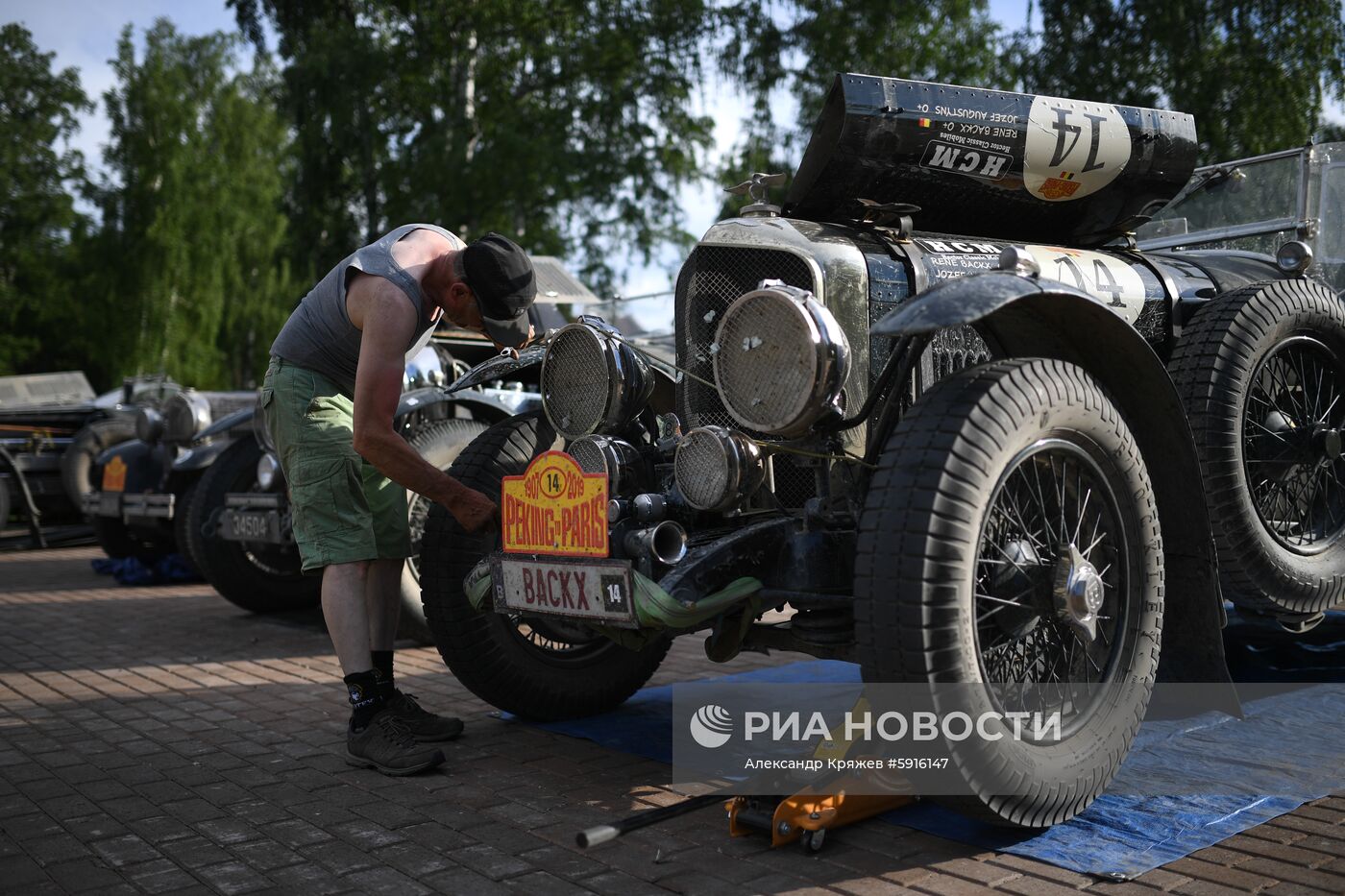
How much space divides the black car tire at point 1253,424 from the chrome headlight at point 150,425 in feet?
22.7

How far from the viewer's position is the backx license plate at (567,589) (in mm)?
2734

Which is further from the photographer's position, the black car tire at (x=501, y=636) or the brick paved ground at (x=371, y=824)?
the black car tire at (x=501, y=636)

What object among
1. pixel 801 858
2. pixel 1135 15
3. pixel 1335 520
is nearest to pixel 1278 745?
pixel 1335 520

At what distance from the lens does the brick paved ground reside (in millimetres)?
2385

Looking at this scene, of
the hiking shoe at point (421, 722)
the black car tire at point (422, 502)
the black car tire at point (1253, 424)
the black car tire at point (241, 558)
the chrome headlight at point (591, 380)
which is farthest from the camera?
the black car tire at point (241, 558)

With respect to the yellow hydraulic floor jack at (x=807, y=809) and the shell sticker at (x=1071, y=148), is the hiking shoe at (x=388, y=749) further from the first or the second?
the shell sticker at (x=1071, y=148)

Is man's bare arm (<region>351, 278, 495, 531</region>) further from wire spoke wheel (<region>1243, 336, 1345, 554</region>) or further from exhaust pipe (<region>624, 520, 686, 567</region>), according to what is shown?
wire spoke wheel (<region>1243, 336, 1345, 554</region>)

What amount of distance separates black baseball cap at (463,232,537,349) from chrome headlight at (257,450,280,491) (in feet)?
10.3

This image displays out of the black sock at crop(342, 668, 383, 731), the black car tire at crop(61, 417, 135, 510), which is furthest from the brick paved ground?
the black car tire at crop(61, 417, 135, 510)

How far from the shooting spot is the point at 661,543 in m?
2.81

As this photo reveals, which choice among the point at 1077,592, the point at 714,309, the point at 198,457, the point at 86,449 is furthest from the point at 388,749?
the point at 86,449

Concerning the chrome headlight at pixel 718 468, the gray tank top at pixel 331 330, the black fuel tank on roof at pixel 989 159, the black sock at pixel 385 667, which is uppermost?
the black fuel tank on roof at pixel 989 159

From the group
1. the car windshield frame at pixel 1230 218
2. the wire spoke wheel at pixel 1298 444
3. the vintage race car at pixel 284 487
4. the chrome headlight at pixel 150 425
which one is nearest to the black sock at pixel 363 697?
the vintage race car at pixel 284 487

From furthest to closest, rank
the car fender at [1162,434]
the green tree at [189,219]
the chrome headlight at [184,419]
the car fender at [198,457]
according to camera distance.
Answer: the green tree at [189,219], the chrome headlight at [184,419], the car fender at [198,457], the car fender at [1162,434]
